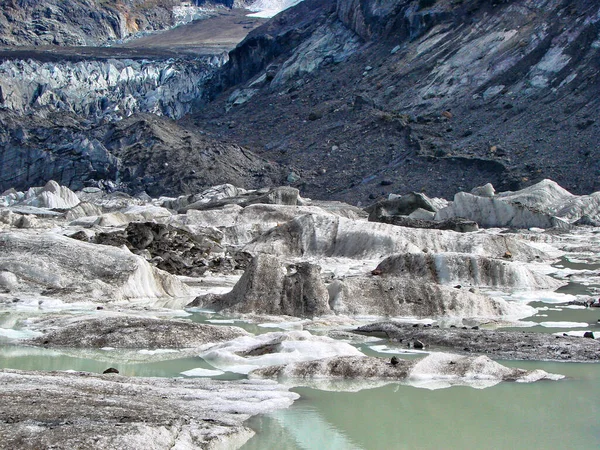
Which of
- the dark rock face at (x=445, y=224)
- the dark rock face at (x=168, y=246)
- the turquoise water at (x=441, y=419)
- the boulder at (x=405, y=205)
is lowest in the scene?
the turquoise water at (x=441, y=419)

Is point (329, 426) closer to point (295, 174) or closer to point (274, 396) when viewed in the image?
point (274, 396)

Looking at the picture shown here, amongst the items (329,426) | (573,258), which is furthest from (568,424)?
(573,258)

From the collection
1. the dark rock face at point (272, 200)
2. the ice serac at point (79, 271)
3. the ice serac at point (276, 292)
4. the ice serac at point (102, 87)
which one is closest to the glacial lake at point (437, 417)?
the ice serac at point (276, 292)

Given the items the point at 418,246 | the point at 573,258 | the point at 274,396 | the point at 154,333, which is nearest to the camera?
the point at 274,396

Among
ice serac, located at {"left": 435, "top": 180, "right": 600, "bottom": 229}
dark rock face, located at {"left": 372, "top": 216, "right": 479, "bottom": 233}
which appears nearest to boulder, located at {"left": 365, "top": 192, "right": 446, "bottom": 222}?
ice serac, located at {"left": 435, "top": 180, "right": 600, "bottom": 229}

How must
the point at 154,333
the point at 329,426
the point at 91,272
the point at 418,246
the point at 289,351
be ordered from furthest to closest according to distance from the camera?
the point at 418,246 < the point at 91,272 < the point at 154,333 < the point at 289,351 < the point at 329,426

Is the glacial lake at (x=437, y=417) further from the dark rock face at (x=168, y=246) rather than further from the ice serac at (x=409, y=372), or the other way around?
the dark rock face at (x=168, y=246)

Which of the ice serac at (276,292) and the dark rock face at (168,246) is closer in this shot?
the ice serac at (276,292)
